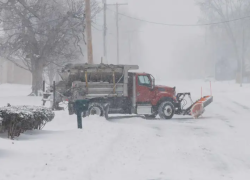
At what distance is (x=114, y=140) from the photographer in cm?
1062

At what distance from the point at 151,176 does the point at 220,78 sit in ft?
246

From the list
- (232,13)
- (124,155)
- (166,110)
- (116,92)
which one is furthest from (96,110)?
(232,13)

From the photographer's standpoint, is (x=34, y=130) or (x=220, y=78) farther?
(x=220, y=78)

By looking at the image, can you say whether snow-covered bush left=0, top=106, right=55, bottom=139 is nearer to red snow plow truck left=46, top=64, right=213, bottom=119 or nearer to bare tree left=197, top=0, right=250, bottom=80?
red snow plow truck left=46, top=64, right=213, bottom=119

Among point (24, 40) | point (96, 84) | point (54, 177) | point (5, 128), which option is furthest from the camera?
point (24, 40)

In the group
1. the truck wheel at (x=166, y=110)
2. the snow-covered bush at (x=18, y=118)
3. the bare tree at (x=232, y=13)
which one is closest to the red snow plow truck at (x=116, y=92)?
the truck wheel at (x=166, y=110)

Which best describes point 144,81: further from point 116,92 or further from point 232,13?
point 232,13

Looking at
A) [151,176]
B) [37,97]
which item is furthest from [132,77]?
[37,97]

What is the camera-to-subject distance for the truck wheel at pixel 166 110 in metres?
18.2

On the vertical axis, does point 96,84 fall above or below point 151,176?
above

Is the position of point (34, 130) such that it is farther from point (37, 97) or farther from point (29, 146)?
point (37, 97)

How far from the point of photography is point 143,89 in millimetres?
18078

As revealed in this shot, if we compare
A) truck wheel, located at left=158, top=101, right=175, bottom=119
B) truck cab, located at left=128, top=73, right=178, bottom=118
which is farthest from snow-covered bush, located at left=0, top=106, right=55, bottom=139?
truck wheel, located at left=158, top=101, right=175, bottom=119

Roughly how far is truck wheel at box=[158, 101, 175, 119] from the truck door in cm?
64
